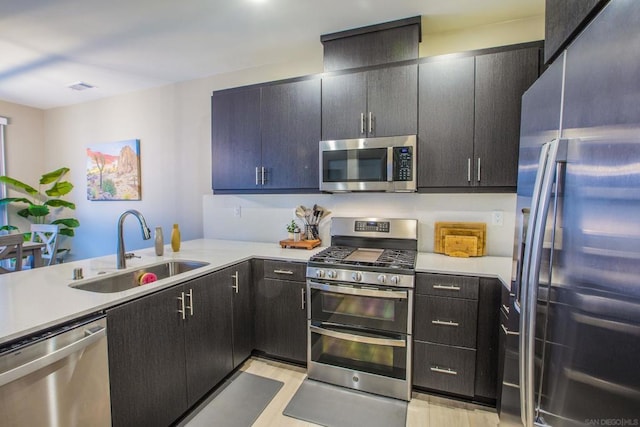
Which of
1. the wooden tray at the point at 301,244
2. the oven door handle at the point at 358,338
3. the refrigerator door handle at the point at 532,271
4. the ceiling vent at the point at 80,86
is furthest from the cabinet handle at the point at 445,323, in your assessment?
the ceiling vent at the point at 80,86

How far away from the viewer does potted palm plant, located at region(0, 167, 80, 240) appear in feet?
12.9

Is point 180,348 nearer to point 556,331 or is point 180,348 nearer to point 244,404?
point 244,404

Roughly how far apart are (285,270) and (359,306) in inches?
24.2

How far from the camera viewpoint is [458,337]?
186 cm

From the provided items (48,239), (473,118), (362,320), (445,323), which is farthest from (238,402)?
(48,239)

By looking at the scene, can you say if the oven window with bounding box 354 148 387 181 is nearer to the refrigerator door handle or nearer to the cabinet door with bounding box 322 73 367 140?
the cabinet door with bounding box 322 73 367 140

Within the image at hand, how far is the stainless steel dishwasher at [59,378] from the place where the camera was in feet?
3.25

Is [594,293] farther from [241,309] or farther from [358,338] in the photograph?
[241,309]

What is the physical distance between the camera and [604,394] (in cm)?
59

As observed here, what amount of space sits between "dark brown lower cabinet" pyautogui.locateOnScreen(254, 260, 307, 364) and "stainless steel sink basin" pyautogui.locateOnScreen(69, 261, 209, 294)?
49cm

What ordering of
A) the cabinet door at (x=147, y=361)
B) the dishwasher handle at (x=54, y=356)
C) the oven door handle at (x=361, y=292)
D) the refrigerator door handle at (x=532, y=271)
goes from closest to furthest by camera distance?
the refrigerator door handle at (x=532, y=271) → the dishwasher handle at (x=54, y=356) → the cabinet door at (x=147, y=361) → the oven door handle at (x=361, y=292)

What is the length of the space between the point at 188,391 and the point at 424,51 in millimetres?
2990

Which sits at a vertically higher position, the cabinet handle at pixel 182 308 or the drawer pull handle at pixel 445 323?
the cabinet handle at pixel 182 308

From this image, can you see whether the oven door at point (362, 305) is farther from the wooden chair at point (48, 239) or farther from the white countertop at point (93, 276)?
the wooden chair at point (48, 239)
